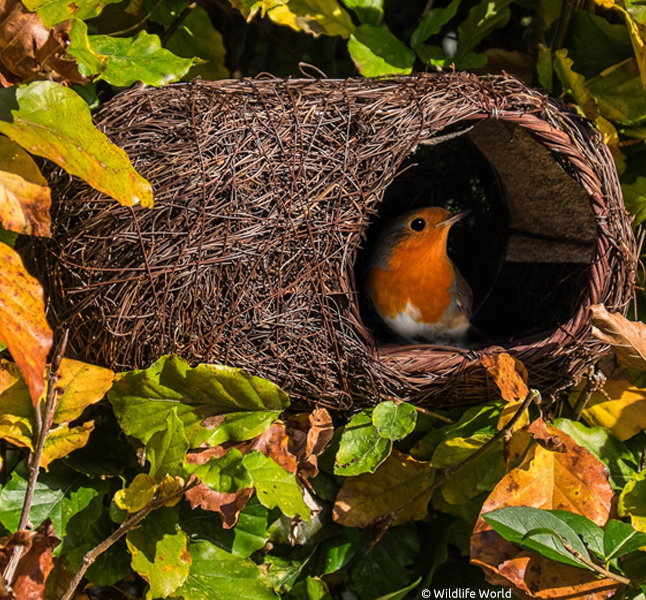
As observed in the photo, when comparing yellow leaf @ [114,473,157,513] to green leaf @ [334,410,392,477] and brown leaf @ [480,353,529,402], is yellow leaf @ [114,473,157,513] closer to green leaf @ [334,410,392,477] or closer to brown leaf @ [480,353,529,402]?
green leaf @ [334,410,392,477]

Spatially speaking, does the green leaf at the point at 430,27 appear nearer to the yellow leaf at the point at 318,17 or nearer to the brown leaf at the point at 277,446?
the yellow leaf at the point at 318,17

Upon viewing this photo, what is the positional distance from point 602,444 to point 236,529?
3.64ft

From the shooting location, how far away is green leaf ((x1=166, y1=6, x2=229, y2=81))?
226cm

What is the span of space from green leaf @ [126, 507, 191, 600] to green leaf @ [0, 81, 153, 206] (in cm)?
76

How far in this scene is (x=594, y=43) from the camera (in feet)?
7.24

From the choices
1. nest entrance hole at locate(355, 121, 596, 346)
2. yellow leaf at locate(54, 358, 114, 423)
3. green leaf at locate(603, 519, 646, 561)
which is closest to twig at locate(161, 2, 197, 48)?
nest entrance hole at locate(355, 121, 596, 346)

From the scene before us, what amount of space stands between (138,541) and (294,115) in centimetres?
109

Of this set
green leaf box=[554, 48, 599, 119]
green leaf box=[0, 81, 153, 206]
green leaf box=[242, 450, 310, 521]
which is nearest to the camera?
green leaf box=[0, 81, 153, 206]

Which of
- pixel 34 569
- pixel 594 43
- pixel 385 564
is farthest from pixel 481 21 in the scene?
pixel 34 569

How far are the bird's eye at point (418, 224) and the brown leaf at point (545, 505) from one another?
0.85 meters

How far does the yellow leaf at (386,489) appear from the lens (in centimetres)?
192

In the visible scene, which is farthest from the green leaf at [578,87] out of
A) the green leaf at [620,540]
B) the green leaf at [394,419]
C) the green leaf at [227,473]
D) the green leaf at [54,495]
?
the green leaf at [54,495]

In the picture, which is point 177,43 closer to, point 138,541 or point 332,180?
point 332,180

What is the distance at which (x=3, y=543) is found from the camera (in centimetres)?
158
